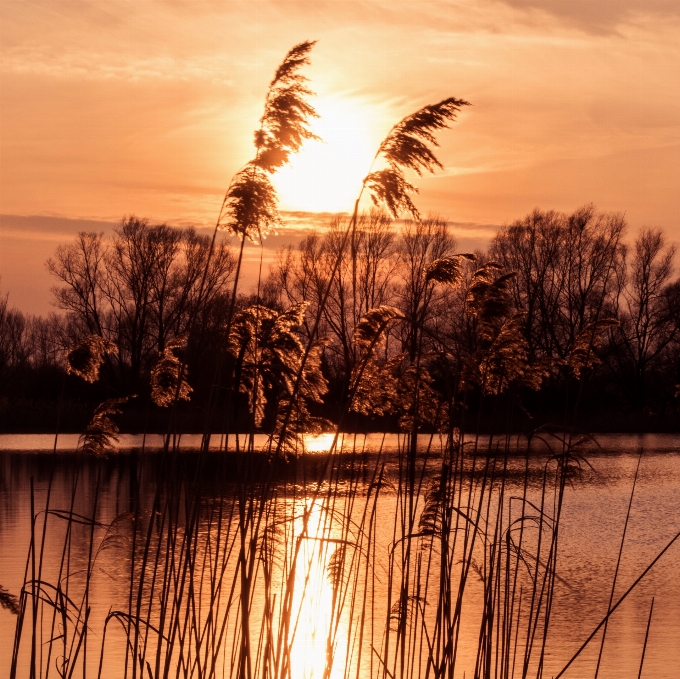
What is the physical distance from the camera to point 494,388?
375 centimetres

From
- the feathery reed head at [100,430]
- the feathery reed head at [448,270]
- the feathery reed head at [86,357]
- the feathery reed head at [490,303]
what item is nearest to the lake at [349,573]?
the feathery reed head at [100,430]

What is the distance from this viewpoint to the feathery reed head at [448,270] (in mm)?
3482

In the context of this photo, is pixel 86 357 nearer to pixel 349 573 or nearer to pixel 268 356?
pixel 268 356

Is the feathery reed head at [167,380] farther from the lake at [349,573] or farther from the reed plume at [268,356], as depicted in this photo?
the reed plume at [268,356]

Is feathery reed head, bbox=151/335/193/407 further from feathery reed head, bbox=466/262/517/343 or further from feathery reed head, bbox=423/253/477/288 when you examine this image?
feathery reed head, bbox=466/262/517/343

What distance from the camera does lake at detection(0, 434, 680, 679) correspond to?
11.4 ft

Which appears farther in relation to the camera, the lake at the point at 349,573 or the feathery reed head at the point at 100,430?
the feathery reed head at the point at 100,430

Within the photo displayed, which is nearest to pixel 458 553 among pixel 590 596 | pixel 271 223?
pixel 590 596

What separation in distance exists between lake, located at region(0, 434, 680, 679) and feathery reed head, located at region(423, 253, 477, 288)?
0.63 m

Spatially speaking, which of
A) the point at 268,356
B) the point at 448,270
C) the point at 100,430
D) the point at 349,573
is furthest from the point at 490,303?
the point at 100,430

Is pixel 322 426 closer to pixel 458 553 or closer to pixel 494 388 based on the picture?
pixel 494 388

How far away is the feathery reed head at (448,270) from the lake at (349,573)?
24.9 inches

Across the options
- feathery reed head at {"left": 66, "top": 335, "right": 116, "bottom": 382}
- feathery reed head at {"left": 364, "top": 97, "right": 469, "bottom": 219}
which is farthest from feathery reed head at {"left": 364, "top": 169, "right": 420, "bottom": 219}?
feathery reed head at {"left": 66, "top": 335, "right": 116, "bottom": 382}

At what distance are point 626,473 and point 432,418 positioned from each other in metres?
17.5
